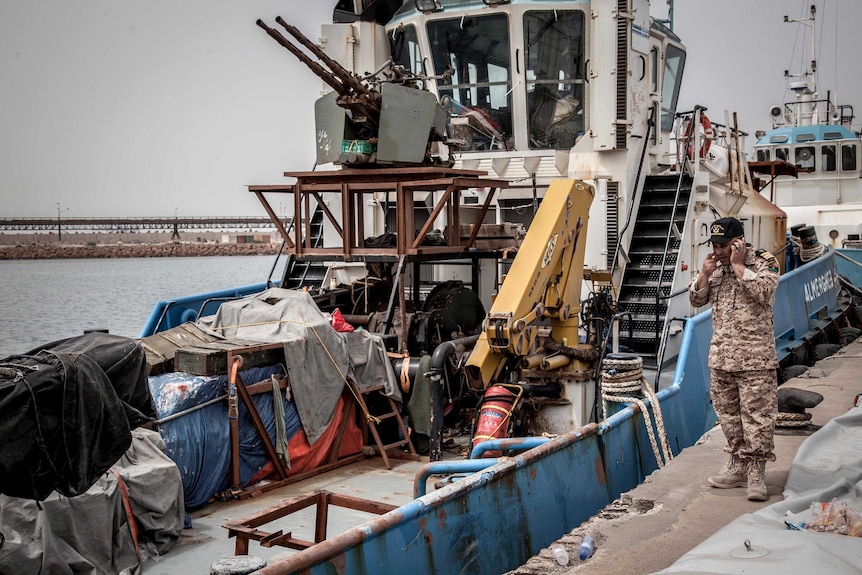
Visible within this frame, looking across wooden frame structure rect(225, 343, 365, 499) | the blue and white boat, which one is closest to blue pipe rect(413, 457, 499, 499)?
the blue and white boat

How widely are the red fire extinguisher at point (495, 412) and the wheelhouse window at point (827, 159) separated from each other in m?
17.7

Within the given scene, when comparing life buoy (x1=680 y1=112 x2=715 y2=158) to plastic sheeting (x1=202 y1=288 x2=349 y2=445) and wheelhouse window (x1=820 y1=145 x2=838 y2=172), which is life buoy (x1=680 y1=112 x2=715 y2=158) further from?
wheelhouse window (x1=820 y1=145 x2=838 y2=172)

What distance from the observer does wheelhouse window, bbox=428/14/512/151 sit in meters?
10.8

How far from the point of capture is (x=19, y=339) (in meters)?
19.6

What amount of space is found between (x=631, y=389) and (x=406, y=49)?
632 cm

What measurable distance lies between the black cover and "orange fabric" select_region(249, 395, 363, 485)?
2275 mm

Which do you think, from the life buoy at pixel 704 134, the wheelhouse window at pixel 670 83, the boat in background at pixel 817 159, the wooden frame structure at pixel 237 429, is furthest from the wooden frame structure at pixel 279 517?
the boat in background at pixel 817 159

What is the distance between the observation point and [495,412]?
23.8 ft

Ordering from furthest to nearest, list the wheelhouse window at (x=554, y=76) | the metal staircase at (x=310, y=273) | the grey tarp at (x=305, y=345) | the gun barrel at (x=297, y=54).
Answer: the metal staircase at (x=310, y=273) → the wheelhouse window at (x=554, y=76) → the gun barrel at (x=297, y=54) → the grey tarp at (x=305, y=345)

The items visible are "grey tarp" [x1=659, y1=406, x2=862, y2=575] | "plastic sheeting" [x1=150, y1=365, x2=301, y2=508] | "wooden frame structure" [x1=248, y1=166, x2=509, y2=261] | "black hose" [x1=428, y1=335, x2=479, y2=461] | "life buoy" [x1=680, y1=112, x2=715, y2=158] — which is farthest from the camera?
"life buoy" [x1=680, y1=112, x2=715, y2=158]

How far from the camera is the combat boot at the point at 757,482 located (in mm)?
5121

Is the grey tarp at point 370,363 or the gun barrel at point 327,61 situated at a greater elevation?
the gun barrel at point 327,61

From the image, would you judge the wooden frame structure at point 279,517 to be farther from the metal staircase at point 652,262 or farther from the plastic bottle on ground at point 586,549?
the metal staircase at point 652,262

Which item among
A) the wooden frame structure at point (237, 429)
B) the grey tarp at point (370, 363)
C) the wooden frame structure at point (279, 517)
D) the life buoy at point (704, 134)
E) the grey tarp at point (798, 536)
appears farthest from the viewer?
the life buoy at point (704, 134)
